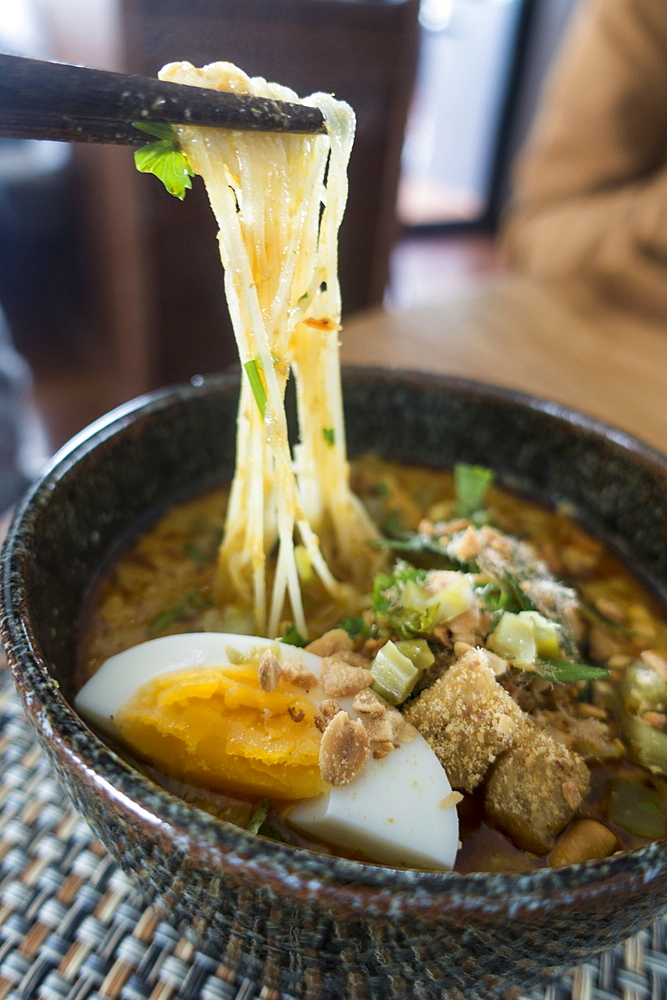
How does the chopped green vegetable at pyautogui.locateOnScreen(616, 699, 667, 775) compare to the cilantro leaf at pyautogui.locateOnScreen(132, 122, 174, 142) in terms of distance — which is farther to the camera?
the chopped green vegetable at pyautogui.locateOnScreen(616, 699, 667, 775)

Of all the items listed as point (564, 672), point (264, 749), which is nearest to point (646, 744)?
point (564, 672)

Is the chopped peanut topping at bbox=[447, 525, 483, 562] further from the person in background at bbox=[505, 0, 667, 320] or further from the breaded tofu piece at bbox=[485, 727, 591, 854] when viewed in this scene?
the person in background at bbox=[505, 0, 667, 320]

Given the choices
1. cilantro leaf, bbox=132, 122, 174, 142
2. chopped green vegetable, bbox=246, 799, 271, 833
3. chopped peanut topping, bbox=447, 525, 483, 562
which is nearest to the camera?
cilantro leaf, bbox=132, 122, 174, 142

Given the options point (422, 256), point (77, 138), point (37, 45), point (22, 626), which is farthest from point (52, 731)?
point (422, 256)

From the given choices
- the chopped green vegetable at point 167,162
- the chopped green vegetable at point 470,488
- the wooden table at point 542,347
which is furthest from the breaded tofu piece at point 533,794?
the wooden table at point 542,347

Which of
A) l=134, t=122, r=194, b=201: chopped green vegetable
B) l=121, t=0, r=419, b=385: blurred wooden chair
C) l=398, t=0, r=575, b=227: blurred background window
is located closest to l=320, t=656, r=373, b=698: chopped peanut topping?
l=134, t=122, r=194, b=201: chopped green vegetable

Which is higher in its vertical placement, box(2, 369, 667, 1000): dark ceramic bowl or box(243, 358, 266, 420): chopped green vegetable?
box(243, 358, 266, 420): chopped green vegetable

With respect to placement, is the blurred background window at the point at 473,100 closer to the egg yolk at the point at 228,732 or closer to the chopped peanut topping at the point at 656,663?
the chopped peanut topping at the point at 656,663

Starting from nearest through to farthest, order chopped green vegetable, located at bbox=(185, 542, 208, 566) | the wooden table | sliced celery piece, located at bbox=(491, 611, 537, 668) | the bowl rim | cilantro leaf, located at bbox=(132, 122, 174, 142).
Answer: the bowl rim, cilantro leaf, located at bbox=(132, 122, 174, 142), sliced celery piece, located at bbox=(491, 611, 537, 668), chopped green vegetable, located at bbox=(185, 542, 208, 566), the wooden table
